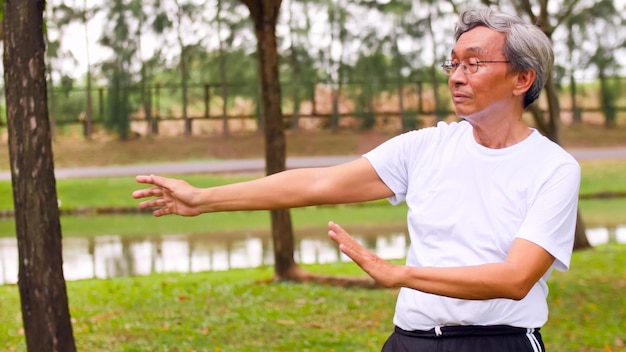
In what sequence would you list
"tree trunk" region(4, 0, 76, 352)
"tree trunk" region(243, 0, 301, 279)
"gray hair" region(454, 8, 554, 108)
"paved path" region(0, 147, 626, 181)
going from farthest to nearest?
"paved path" region(0, 147, 626, 181) < "tree trunk" region(243, 0, 301, 279) < "tree trunk" region(4, 0, 76, 352) < "gray hair" region(454, 8, 554, 108)

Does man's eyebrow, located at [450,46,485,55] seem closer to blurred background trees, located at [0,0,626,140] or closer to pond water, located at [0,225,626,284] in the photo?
pond water, located at [0,225,626,284]

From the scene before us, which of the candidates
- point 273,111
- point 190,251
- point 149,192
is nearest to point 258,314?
point 273,111

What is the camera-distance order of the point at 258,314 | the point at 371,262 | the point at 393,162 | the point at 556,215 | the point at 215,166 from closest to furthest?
the point at 371,262, the point at 556,215, the point at 393,162, the point at 258,314, the point at 215,166

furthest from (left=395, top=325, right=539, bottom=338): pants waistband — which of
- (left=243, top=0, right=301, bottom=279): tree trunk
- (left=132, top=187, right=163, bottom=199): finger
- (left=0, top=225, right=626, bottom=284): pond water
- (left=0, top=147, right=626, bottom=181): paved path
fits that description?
(left=0, top=147, right=626, bottom=181): paved path

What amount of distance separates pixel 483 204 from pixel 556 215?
0.21m

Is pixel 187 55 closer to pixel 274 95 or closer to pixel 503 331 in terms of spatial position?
pixel 274 95

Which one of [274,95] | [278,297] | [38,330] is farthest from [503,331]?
[274,95]

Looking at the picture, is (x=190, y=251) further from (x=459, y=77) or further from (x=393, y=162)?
(x=459, y=77)

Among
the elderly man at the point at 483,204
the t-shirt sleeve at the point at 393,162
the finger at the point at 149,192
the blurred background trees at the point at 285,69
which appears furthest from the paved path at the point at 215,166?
the elderly man at the point at 483,204

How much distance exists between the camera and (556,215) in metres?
2.74

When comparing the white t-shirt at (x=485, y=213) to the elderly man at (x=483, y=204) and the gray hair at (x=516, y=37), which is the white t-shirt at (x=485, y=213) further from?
the gray hair at (x=516, y=37)

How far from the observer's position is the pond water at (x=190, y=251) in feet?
51.2

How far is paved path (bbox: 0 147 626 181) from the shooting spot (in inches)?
1299

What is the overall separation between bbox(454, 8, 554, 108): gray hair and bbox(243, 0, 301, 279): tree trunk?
30.3 feet
